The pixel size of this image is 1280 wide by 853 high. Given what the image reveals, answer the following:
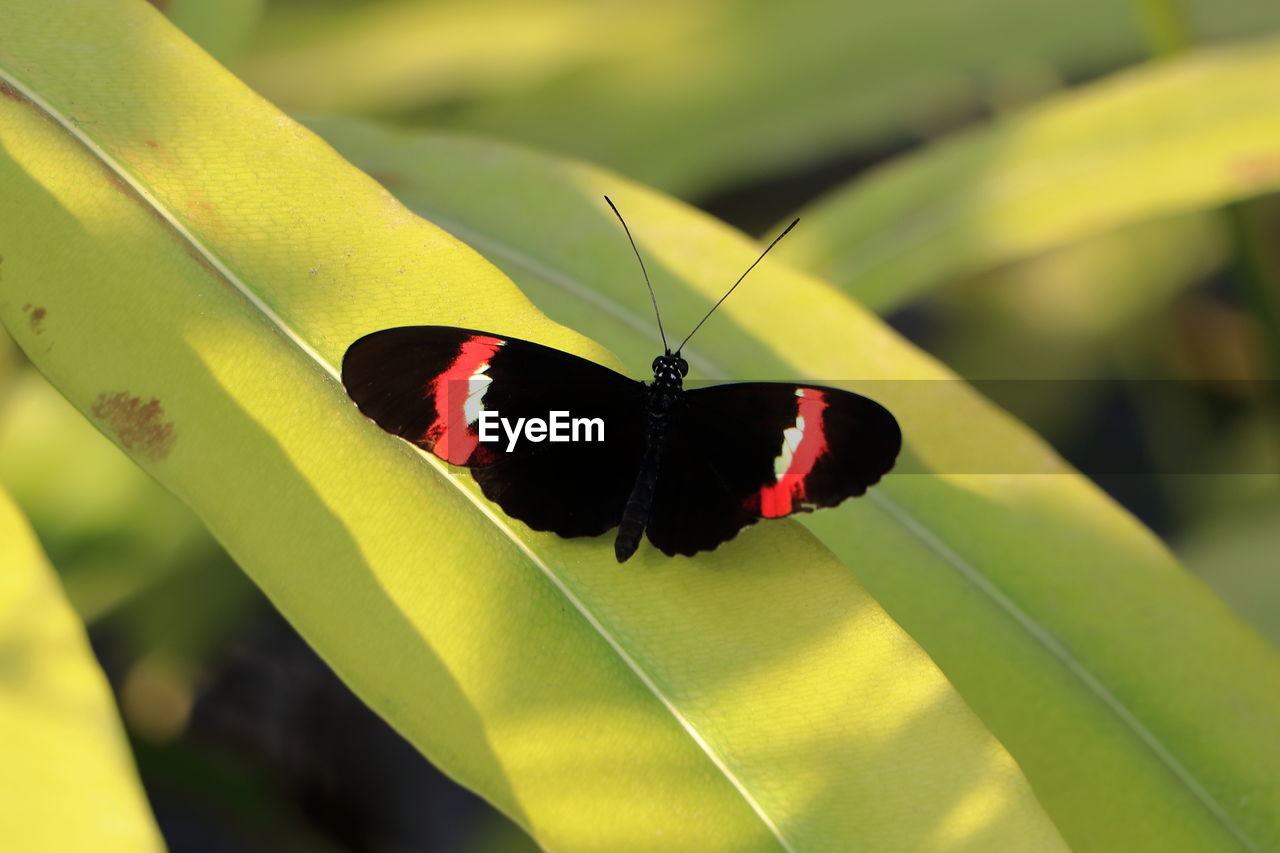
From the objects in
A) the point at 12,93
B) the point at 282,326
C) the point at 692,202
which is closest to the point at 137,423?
the point at 282,326

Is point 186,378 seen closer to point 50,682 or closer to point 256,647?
point 50,682

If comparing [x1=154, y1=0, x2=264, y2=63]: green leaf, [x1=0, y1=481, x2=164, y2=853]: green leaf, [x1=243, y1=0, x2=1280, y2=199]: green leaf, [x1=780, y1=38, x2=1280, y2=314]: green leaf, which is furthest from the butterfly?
[x1=243, y1=0, x2=1280, y2=199]: green leaf

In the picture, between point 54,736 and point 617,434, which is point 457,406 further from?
point 54,736

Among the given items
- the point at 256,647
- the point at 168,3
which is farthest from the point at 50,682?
the point at 256,647

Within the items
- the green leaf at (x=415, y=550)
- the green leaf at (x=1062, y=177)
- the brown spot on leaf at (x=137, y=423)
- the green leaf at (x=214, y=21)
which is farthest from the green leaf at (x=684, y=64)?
the brown spot on leaf at (x=137, y=423)

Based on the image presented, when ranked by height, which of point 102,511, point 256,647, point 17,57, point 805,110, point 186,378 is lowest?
point 256,647

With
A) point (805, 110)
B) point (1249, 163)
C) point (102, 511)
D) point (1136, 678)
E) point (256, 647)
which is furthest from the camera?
point (256, 647)

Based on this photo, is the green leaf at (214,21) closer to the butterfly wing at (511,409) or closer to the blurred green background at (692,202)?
the blurred green background at (692,202)

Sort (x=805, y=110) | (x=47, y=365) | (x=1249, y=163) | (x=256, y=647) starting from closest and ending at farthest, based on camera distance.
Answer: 1. (x=47, y=365)
2. (x=1249, y=163)
3. (x=805, y=110)
4. (x=256, y=647)
